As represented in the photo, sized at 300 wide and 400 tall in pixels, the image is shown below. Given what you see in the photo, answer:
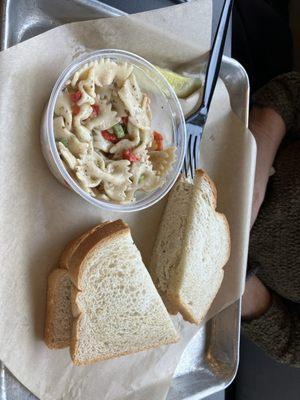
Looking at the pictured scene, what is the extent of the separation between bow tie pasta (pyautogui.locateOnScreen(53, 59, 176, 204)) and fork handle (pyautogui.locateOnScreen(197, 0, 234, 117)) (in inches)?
5.3

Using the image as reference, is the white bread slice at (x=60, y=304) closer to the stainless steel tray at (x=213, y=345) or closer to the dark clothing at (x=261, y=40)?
the stainless steel tray at (x=213, y=345)

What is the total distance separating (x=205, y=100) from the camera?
109cm

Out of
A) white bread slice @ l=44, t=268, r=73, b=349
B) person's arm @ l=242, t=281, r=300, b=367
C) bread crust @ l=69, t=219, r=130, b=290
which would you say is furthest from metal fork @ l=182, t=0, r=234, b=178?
person's arm @ l=242, t=281, r=300, b=367

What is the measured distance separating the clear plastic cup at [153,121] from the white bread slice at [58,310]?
0.14 m

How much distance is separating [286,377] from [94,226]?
91 centimetres

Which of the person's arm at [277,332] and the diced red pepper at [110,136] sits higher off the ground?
the diced red pepper at [110,136]

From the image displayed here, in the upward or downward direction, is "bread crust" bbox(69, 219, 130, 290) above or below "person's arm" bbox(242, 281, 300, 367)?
above

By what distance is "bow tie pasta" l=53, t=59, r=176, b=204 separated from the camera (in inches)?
35.6

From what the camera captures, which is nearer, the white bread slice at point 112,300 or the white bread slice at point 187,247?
the white bread slice at point 112,300

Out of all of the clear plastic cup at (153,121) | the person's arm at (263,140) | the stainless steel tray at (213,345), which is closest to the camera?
the clear plastic cup at (153,121)

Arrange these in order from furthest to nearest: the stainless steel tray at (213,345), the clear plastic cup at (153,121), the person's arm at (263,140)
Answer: the person's arm at (263,140) → the stainless steel tray at (213,345) → the clear plastic cup at (153,121)

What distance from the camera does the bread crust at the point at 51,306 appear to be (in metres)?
0.92

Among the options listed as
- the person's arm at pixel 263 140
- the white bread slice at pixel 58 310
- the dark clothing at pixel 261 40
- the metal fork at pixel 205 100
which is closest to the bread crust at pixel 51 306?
the white bread slice at pixel 58 310

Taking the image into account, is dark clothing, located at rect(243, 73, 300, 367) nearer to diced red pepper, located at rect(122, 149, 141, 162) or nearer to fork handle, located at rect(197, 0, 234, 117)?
fork handle, located at rect(197, 0, 234, 117)
